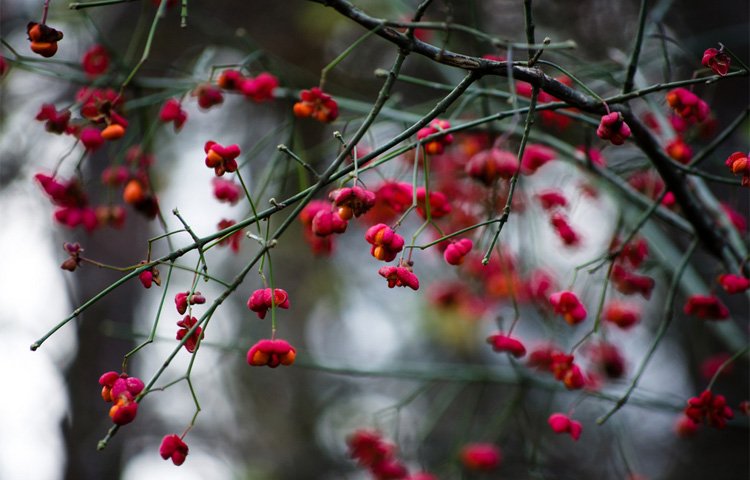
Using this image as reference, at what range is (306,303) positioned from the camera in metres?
7.21

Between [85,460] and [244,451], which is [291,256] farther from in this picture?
[85,460]

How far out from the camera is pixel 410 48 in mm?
1270

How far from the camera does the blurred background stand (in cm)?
300

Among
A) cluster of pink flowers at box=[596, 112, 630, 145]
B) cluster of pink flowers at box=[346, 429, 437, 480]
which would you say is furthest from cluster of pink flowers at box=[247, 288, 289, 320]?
cluster of pink flowers at box=[346, 429, 437, 480]

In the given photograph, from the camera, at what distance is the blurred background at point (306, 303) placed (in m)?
3.00

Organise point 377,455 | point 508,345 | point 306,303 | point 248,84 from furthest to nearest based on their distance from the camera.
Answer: point 306,303
point 377,455
point 248,84
point 508,345

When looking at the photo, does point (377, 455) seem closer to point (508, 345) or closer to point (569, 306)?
point (508, 345)

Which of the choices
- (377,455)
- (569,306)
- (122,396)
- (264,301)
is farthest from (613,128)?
(377,455)

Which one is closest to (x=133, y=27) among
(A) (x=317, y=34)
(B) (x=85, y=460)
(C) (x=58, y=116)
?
(A) (x=317, y=34)

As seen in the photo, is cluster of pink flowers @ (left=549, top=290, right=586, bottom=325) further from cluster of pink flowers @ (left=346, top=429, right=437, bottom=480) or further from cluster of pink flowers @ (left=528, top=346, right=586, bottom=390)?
cluster of pink flowers @ (left=346, top=429, right=437, bottom=480)

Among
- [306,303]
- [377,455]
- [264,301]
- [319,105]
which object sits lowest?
[306,303]

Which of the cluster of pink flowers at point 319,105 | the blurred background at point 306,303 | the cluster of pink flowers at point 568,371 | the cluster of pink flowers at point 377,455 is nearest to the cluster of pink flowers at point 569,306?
the cluster of pink flowers at point 568,371

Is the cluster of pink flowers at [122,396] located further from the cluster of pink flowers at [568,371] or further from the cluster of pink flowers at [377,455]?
the cluster of pink flowers at [377,455]

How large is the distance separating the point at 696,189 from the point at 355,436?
4.74 feet
